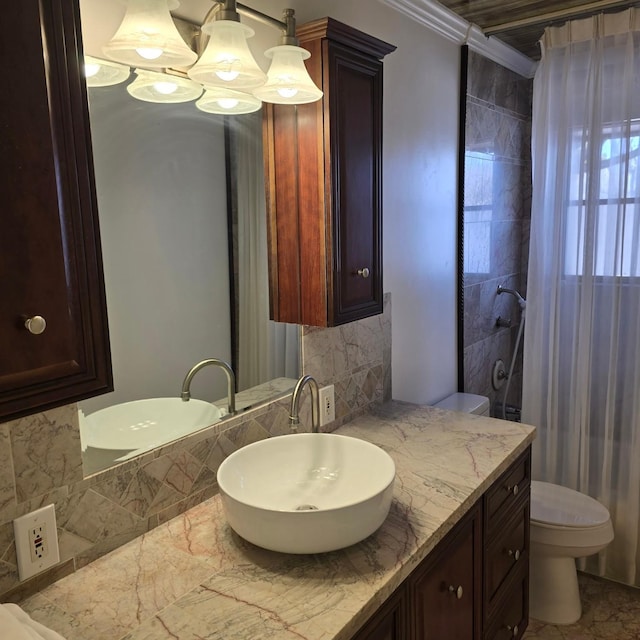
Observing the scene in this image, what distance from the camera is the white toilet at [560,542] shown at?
2.18 m

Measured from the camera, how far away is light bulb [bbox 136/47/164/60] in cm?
114

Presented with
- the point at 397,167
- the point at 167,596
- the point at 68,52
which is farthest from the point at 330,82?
the point at 167,596

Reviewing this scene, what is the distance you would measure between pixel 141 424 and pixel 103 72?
76cm

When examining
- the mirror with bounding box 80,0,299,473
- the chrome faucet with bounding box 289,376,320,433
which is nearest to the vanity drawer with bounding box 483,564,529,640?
the chrome faucet with bounding box 289,376,320,433

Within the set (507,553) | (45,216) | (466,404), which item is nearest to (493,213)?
(466,404)

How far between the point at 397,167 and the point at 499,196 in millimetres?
1004

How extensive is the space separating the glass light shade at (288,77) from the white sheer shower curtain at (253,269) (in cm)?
14

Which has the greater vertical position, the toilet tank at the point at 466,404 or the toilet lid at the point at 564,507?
the toilet tank at the point at 466,404

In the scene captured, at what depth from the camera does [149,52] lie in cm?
115

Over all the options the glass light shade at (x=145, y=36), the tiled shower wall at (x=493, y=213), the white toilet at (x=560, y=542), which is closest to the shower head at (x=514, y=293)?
the tiled shower wall at (x=493, y=213)

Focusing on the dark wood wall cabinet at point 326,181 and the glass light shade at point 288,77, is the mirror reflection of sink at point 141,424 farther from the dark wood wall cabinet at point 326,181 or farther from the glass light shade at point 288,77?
the glass light shade at point 288,77

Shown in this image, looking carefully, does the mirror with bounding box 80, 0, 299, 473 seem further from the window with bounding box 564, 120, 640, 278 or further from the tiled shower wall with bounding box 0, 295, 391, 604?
the window with bounding box 564, 120, 640, 278

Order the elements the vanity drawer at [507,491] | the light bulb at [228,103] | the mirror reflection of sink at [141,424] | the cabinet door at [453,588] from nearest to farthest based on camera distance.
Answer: the mirror reflection of sink at [141,424]
the cabinet door at [453,588]
the light bulb at [228,103]
the vanity drawer at [507,491]

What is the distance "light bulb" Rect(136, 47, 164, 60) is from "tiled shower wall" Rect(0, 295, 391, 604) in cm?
71
